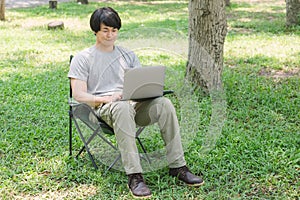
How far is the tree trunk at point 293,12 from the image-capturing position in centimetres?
909

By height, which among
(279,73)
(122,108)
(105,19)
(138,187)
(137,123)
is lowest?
(138,187)

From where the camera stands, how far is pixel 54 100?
5.04 m

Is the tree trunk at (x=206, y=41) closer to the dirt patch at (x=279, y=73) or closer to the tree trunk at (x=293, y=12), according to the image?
the dirt patch at (x=279, y=73)

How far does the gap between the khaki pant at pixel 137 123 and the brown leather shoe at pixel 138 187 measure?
4 cm

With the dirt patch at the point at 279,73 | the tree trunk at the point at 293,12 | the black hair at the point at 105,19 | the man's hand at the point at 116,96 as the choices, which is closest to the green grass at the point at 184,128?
the dirt patch at the point at 279,73

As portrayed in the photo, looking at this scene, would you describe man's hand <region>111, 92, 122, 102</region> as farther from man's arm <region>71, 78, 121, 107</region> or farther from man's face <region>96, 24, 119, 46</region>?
man's face <region>96, 24, 119, 46</region>

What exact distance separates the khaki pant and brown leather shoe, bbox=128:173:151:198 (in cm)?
4

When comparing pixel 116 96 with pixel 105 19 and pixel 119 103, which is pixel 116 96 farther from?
pixel 105 19

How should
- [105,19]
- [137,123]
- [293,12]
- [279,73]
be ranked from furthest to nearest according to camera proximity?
[293,12]
[279,73]
[137,123]
[105,19]

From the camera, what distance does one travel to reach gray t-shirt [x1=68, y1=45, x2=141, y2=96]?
3.29 m

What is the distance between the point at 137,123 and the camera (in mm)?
3314

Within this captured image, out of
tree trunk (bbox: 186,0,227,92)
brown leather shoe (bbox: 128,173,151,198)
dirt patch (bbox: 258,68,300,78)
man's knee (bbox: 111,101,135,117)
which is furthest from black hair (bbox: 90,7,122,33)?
dirt patch (bbox: 258,68,300,78)

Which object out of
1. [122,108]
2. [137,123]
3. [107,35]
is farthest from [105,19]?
[137,123]

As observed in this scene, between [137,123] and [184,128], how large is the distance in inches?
17.8
